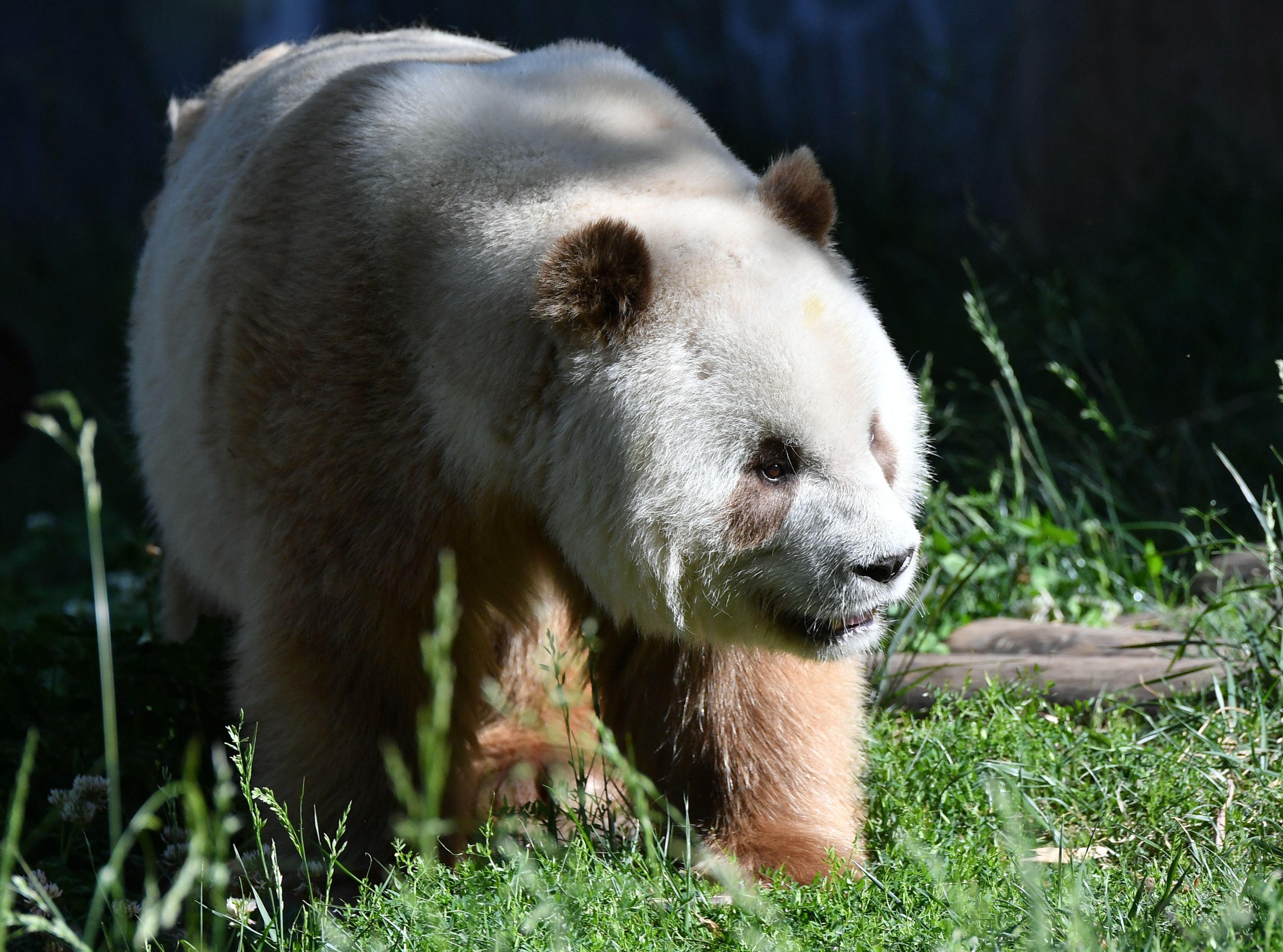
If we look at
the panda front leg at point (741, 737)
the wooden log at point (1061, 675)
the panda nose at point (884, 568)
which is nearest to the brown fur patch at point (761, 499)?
the panda nose at point (884, 568)

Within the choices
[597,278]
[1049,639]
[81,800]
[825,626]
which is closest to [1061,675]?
[1049,639]

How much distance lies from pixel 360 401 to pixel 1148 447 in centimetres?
372

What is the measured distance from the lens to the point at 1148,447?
5.52m

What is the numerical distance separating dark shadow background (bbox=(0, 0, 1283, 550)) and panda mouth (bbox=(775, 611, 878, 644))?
2.17 metres

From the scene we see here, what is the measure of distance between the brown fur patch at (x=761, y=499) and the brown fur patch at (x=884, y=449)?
25cm

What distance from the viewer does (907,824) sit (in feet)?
10.0

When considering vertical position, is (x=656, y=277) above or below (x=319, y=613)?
above

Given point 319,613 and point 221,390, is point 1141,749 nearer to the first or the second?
point 319,613

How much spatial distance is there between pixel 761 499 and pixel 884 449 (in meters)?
0.37

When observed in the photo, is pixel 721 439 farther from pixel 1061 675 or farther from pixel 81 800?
pixel 81 800

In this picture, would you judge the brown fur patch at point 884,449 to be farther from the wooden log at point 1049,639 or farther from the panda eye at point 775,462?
the wooden log at point 1049,639

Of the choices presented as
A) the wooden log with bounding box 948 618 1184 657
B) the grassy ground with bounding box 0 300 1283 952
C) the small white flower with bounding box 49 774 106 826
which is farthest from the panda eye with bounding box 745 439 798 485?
the small white flower with bounding box 49 774 106 826

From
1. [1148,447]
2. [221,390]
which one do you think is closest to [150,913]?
[221,390]

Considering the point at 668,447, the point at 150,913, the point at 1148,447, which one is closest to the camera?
the point at 150,913
